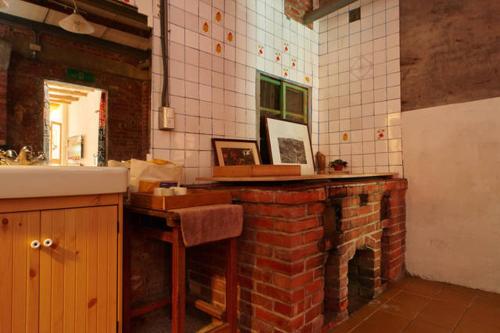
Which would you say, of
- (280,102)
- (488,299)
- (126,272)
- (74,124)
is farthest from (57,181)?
(488,299)

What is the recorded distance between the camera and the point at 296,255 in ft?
5.10

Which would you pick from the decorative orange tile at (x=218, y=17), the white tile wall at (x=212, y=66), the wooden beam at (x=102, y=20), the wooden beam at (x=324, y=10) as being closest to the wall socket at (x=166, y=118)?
the white tile wall at (x=212, y=66)

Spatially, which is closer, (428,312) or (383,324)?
(383,324)

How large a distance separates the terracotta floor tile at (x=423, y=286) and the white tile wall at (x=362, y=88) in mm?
922

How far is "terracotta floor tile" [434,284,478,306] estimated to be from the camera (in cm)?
215

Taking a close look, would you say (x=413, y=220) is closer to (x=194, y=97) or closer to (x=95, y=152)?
(x=194, y=97)

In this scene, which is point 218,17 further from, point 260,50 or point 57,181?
point 57,181

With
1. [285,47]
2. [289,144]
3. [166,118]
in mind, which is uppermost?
[285,47]

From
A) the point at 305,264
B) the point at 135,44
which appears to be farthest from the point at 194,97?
the point at 305,264

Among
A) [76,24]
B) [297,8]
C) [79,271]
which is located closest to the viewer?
[79,271]

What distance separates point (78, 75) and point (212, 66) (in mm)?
976

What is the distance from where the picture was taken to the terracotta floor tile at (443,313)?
6.15ft

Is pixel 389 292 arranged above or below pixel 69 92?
below

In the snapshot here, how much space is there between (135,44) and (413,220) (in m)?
2.53
